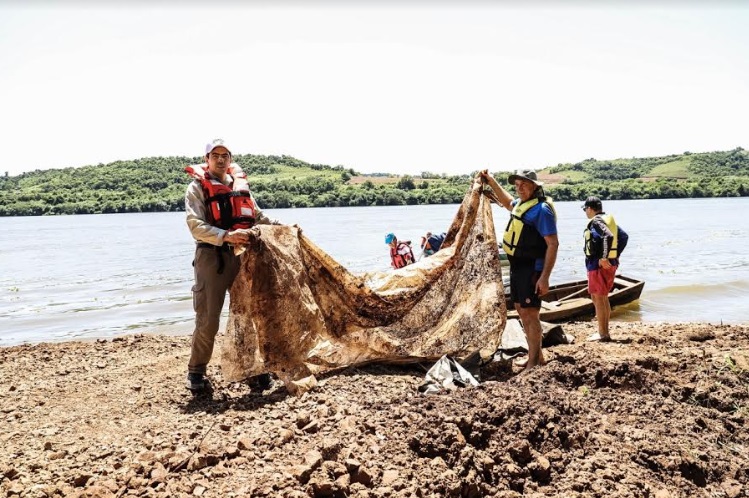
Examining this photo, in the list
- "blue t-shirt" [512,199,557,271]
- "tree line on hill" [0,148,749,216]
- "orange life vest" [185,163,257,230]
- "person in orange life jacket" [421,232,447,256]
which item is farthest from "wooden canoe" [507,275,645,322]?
"tree line on hill" [0,148,749,216]

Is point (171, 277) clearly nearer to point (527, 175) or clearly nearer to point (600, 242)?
point (600, 242)

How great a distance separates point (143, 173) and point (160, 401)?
130629 millimetres

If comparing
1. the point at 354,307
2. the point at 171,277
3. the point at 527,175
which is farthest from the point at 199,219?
the point at 171,277

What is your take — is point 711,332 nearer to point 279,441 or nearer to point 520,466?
point 520,466

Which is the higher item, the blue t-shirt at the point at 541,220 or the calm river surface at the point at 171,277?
the blue t-shirt at the point at 541,220

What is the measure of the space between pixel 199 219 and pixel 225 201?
0.34 m

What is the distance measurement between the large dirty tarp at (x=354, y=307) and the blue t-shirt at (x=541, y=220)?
2.56ft

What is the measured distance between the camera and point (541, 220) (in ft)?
21.2

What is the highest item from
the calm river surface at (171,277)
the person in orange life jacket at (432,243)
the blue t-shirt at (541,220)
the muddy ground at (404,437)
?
the blue t-shirt at (541,220)

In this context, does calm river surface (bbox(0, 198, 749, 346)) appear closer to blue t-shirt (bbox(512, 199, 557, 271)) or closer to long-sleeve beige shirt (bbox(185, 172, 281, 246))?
long-sleeve beige shirt (bbox(185, 172, 281, 246))

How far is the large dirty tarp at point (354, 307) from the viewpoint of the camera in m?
6.00

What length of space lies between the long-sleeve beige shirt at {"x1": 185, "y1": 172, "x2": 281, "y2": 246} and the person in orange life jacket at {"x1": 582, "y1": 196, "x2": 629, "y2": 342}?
609 cm

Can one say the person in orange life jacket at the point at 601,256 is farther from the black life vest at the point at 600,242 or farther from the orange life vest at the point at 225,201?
the orange life vest at the point at 225,201

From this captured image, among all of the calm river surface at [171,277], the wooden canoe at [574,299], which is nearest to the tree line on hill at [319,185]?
the calm river surface at [171,277]
